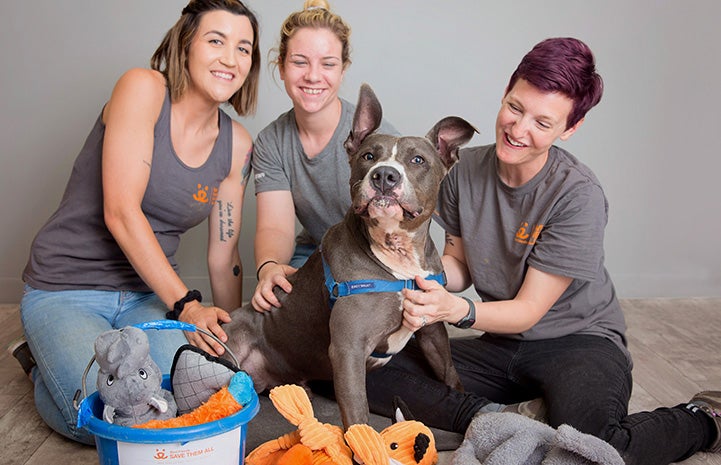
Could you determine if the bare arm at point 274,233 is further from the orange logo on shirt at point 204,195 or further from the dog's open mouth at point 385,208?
the dog's open mouth at point 385,208

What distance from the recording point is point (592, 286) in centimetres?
271

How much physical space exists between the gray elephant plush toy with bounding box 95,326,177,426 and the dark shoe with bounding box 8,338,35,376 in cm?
111

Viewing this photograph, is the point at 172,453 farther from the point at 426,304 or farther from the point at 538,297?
the point at 538,297

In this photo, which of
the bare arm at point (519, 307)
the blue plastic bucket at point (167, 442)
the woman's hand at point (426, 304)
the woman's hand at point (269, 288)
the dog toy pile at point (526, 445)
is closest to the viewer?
the blue plastic bucket at point (167, 442)

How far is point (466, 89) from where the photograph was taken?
4.27 m

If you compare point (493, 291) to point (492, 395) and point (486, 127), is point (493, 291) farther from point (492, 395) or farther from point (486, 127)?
point (486, 127)

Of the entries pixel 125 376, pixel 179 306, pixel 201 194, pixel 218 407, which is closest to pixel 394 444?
pixel 218 407

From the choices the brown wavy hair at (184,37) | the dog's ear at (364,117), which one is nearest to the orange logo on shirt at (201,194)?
the brown wavy hair at (184,37)

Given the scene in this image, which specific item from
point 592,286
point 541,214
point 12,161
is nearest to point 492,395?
point 592,286

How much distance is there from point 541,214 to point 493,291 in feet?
1.21

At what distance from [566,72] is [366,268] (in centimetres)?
92

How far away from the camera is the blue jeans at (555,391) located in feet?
7.64

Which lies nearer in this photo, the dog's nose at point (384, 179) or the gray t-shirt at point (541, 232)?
the dog's nose at point (384, 179)

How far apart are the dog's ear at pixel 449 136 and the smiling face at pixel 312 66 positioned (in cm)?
61
